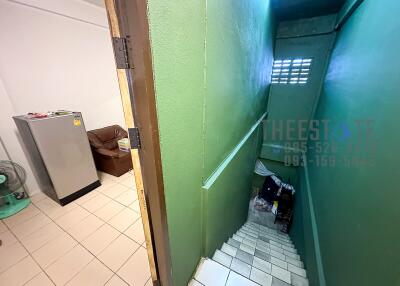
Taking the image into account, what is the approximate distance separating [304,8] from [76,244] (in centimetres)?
547

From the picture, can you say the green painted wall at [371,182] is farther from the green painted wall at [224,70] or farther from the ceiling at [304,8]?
the ceiling at [304,8]

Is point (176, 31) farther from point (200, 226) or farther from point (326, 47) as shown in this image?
point (326, 47)

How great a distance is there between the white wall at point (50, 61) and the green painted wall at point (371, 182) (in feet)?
13.6

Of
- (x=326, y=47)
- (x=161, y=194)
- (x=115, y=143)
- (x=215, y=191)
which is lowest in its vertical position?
(x=115, y=143)

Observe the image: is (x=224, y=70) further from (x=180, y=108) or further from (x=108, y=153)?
(x=108, y=153)

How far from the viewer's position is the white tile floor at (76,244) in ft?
5.39

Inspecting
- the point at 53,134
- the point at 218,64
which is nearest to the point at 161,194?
the point at 218,64

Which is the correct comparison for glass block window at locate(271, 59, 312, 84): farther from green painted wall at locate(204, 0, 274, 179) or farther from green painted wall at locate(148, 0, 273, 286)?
green painted wall at locate(148, 0, 273, 286)

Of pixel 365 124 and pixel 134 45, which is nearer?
pixel 134 45

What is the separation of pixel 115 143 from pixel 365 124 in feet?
13.3

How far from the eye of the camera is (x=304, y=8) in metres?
3.30

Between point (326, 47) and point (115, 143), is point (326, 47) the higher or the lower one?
the higher one

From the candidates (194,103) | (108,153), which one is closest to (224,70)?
(194,103)

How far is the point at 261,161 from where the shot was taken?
527 cm
